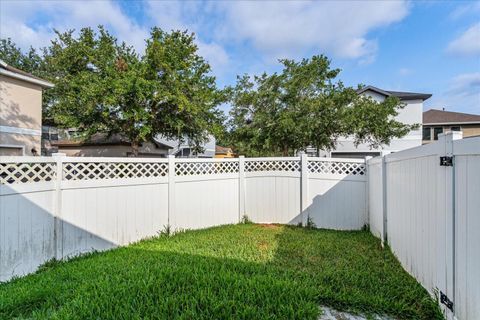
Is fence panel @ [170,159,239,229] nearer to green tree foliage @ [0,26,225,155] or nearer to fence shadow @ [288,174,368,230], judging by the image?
fence shadow @ [288,174,368,230]

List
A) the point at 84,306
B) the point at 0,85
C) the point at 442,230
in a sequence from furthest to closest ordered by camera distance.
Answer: the point at 0,85, the point at 84,306, the point at 442,230

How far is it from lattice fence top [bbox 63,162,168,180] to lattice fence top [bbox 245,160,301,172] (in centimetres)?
234

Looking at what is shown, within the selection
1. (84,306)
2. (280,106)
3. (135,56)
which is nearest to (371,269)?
(84,306)

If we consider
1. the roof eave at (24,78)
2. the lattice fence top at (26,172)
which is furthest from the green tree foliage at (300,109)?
the roof eave at (24,78)

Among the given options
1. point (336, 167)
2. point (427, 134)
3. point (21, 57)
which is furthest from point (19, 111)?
point (427, 134)

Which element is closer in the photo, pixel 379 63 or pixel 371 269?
pixel 371 269

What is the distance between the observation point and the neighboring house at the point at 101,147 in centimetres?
1680

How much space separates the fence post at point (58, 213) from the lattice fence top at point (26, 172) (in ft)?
0.21

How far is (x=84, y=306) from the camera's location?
8.73 ft

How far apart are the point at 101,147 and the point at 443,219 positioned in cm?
1777

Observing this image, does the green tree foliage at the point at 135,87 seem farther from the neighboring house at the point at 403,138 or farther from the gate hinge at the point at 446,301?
the gate hinge at the point at 446,301

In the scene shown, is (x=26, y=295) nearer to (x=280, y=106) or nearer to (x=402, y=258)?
(x=402, y=258)

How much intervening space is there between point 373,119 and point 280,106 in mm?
3778

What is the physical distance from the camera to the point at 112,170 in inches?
201
